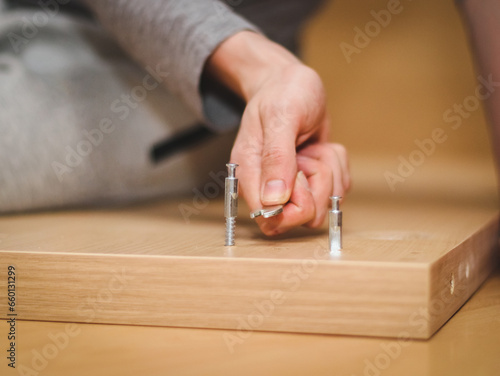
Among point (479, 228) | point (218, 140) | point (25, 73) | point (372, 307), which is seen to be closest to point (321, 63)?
point (218, 140)

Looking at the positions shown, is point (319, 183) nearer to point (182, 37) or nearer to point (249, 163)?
point (249, 163)

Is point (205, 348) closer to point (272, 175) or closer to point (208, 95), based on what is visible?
point (272, 175)

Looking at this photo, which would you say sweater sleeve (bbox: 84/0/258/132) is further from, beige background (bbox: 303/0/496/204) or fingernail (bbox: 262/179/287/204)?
beige background (bbox: 303/0/496/204)

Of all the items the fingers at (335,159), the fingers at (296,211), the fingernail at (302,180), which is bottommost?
the fingers at (296,211)

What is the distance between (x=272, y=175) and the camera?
63 cm

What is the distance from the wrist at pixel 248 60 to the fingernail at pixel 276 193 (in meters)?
0.19

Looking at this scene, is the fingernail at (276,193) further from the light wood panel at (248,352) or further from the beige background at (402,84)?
the beige background at (402,84)

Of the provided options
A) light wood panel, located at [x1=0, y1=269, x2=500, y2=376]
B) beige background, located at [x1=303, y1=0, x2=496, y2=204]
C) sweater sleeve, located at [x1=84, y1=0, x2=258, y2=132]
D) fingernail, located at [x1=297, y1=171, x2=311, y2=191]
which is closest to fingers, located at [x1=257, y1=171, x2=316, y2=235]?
fingernail, located at [x1=297, y1=171, x2=311, y2=191]

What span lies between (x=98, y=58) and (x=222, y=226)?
48 centimetres

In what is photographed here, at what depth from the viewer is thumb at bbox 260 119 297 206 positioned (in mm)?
629

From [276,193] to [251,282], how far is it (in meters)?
0.11

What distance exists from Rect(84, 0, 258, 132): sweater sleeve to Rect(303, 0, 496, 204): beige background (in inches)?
41.6

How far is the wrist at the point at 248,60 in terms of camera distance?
0.78 meters

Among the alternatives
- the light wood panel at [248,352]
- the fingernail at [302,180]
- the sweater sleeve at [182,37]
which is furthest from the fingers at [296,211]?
the sweater sleeve at [182,37]
